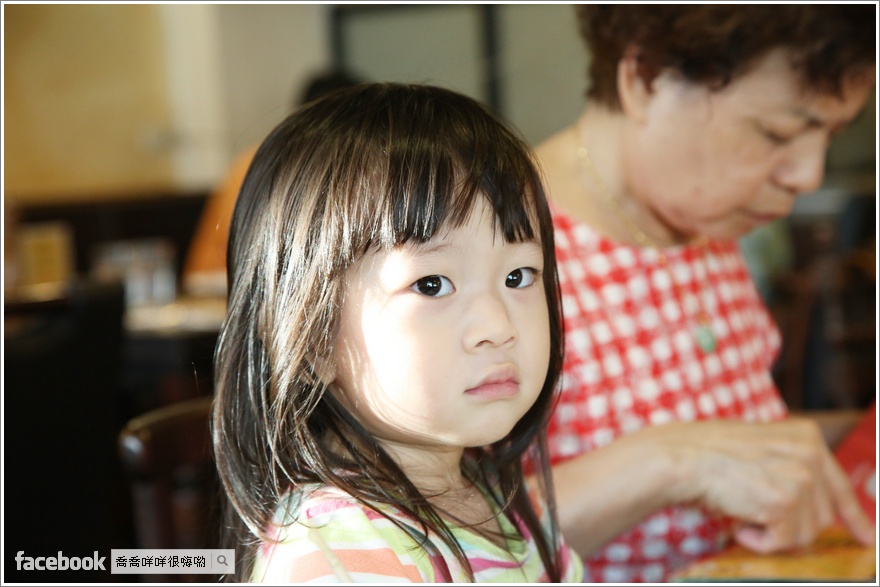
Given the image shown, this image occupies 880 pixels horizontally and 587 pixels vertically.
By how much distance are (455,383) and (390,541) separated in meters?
0.11

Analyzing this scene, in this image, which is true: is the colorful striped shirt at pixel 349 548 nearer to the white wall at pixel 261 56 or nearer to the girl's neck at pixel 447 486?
the girl's neck at pixel 447 486

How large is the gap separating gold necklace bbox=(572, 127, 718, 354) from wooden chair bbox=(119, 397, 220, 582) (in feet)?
1.69

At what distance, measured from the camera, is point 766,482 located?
0.89 meters

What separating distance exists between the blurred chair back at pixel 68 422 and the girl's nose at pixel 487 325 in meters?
0.84

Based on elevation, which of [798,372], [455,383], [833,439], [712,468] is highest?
[455,383]

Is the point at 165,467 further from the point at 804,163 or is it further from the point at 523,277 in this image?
the point at 804,163

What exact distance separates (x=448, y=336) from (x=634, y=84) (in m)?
0.54

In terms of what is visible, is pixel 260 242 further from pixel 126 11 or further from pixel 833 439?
pixel 126 11

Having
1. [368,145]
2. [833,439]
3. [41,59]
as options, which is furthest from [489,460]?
[41,59]

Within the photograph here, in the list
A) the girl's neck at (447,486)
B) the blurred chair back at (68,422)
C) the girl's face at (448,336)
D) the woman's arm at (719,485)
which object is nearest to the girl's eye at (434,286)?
the girl's face at (448,336)

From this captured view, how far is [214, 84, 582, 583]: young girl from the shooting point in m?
0.59

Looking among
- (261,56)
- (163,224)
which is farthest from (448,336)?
(261,56)

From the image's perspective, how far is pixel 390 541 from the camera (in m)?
0.60

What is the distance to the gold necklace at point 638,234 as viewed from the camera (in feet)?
3.53
